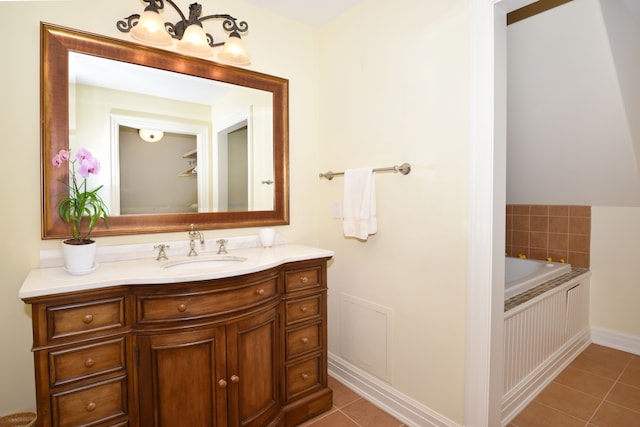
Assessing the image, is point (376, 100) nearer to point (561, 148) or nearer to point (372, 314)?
point (372, 314)

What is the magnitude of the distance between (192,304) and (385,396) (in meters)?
1.31

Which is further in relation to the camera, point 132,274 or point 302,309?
point 302,309

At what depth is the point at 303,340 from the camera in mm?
1840

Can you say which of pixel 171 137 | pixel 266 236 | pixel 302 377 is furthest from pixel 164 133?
pixel 302 377

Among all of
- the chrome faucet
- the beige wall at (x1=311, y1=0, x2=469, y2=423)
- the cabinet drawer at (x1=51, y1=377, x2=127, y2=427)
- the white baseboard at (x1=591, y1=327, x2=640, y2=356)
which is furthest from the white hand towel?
the white baseboard at (x1=591, y1=327, x2=640, y2=356)

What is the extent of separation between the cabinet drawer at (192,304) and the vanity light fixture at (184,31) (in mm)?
1255

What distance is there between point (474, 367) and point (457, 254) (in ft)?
1.73

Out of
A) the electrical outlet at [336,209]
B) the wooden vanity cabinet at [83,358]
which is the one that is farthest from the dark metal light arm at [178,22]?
the wooden vanity cabinet at [83,358]

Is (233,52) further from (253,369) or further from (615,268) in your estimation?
(615,268)

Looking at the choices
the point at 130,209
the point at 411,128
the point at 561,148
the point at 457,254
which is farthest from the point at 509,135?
the point at 130,209

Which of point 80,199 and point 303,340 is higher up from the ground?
point 80,199

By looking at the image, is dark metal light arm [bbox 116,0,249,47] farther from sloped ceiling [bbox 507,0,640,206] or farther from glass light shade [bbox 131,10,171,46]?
sloped ceiling [bbox 507,0,640,206]

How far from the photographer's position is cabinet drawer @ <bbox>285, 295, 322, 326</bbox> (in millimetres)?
1783

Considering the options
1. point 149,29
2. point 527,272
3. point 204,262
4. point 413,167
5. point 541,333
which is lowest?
point 541,333
